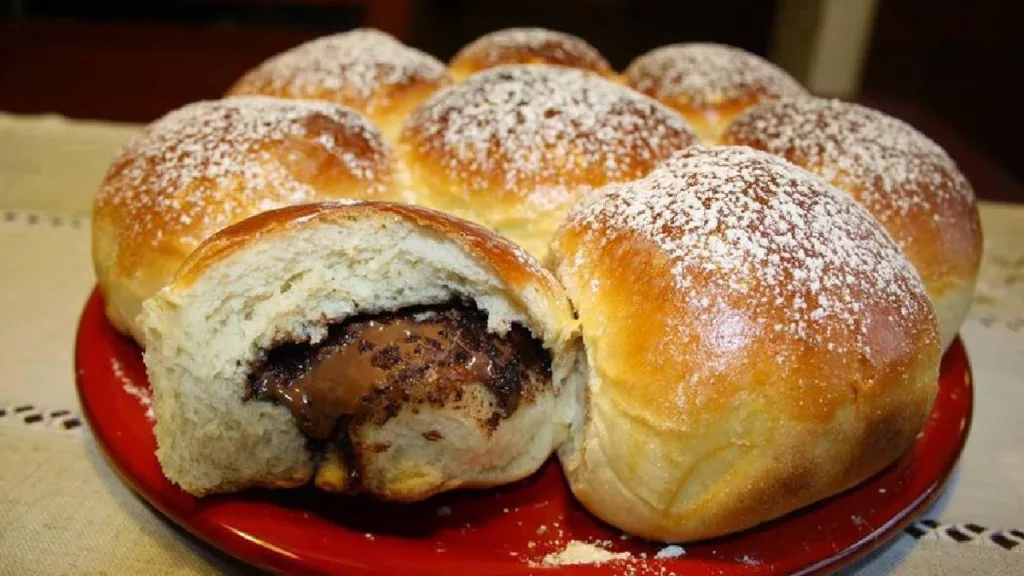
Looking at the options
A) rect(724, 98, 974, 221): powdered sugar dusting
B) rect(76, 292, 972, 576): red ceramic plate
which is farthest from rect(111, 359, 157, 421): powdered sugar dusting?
rect(724, 98, 974, 221): powdered sugar dusting

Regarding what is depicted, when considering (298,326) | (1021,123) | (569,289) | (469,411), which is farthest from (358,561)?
(1021,123)

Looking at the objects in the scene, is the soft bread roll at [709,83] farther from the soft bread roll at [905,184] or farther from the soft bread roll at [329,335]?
the soft bread roll at [329,335]

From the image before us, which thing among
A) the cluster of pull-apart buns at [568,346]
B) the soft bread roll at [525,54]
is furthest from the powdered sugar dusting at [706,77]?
the cluster of pull-apart buns at [568,346]

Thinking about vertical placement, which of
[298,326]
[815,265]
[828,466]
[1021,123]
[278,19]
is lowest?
[1021,123]

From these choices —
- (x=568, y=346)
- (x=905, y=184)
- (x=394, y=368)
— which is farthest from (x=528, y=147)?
(x=905, y=184)

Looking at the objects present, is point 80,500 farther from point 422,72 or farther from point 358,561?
point 422,72

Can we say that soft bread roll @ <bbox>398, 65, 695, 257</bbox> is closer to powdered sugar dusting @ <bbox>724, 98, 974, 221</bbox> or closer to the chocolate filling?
powdered sugar dusting @ <bbox>724, 98, 974, 221</bbox>
